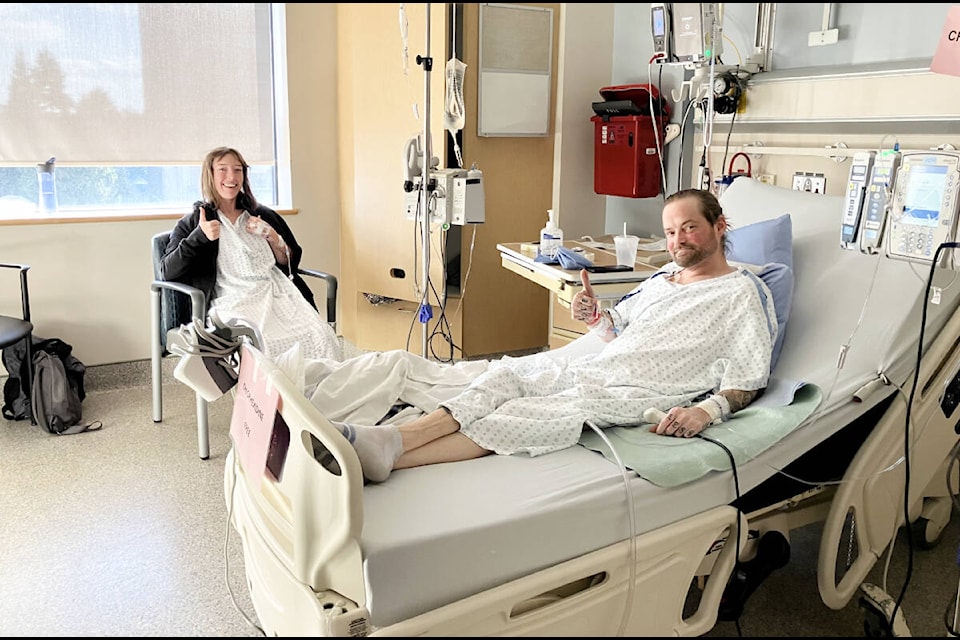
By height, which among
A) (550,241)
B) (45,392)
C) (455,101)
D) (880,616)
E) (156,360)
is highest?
(455,101)

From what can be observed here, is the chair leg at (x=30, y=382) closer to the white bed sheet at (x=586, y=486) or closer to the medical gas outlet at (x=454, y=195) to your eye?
the medical gas outlet at (x=454, y=195)

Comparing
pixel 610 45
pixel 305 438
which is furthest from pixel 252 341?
pixel 610 45

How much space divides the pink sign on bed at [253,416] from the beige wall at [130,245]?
2127 millimetres

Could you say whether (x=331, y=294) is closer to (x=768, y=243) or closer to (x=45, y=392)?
(x=45, y=392)

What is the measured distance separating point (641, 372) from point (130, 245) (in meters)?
2.54

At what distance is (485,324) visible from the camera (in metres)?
4.01

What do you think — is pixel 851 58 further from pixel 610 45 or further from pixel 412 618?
pixel 412 618

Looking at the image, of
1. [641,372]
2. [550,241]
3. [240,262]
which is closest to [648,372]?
[641,372]

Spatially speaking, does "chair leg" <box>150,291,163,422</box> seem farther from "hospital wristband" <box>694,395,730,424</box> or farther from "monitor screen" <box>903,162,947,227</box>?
"monitor screen" <box>903,162,947,227</box>

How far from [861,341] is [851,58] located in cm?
113

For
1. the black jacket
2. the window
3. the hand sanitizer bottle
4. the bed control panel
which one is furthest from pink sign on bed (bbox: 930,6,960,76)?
the window

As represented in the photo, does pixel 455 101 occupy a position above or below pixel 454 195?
above

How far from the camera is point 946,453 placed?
215cm

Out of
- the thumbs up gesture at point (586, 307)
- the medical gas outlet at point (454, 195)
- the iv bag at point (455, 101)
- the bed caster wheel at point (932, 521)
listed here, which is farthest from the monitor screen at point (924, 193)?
the iv bag at point (455, 101)
